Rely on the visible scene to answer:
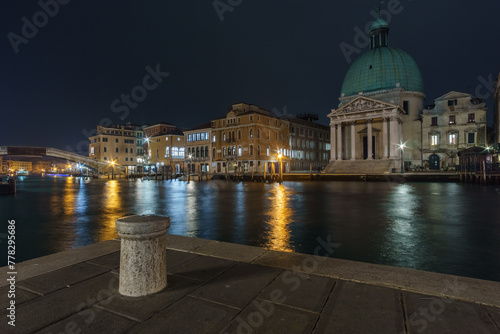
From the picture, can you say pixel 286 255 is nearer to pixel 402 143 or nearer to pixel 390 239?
pixel 390 239

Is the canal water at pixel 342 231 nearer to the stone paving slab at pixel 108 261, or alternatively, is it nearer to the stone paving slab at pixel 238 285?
the stone paving slab at pixel 238 285

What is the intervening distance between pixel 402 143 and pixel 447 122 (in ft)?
26.8

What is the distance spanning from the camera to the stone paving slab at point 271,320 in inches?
104

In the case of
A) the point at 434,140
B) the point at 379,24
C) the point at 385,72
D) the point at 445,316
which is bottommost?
the point at 445,316

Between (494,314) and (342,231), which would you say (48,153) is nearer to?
(342,231)

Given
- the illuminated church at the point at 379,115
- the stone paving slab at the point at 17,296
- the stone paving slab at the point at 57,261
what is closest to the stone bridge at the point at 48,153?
the illuminated church at the point at 379,115

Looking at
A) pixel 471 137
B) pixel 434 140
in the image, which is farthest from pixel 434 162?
pixel 471 137

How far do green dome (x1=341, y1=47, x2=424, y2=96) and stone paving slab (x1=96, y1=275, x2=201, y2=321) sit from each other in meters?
61.4

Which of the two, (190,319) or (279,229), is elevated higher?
(190,319)

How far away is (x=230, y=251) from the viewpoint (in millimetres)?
5035

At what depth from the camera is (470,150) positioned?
3822 cm

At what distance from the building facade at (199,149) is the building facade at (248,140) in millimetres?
1455

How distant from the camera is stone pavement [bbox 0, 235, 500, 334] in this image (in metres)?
2.68

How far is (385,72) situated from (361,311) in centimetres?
6259
